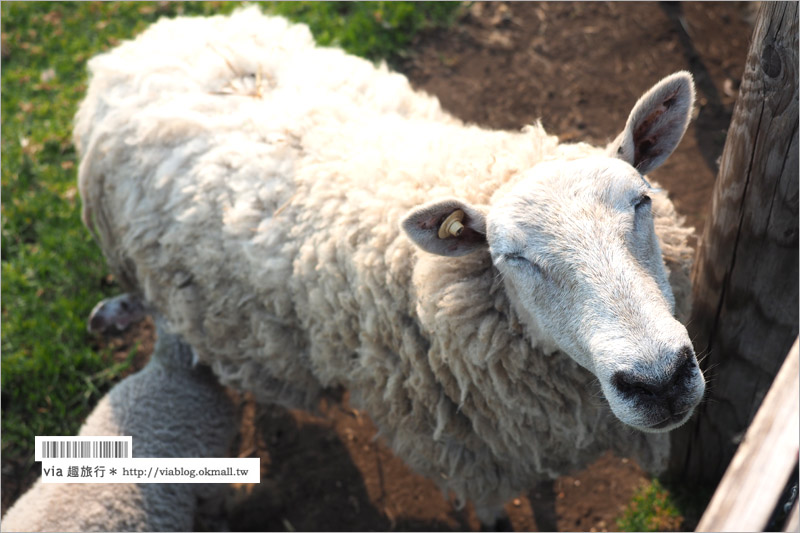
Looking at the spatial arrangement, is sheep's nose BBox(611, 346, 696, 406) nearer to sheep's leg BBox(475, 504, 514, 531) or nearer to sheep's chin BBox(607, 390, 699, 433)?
sheep's chin BBox(607, 390, 699, 433)

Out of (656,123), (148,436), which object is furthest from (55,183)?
(656,123)

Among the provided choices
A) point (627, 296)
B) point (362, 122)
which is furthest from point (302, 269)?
point (627, 296)

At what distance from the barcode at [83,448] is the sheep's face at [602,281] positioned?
2.15 meters

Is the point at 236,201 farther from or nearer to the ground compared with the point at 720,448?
farther from the ground

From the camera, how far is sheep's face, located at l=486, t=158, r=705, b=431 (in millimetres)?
1974

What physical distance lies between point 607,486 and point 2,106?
584cm

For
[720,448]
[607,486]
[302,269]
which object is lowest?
[607,486]

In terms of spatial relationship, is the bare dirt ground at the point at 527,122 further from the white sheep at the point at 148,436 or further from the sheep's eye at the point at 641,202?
the sheep's eye at the point at 641,202

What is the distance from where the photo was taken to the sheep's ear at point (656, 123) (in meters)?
2.35

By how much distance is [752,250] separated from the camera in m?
2.47

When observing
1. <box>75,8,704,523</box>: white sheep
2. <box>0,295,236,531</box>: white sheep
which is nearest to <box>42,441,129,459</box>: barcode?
<box>0,295,236,531</box>: white sheep

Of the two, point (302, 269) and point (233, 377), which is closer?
point (302, 269)

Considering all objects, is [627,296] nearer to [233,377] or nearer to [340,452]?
[233,377]

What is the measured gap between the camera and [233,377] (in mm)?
3590
